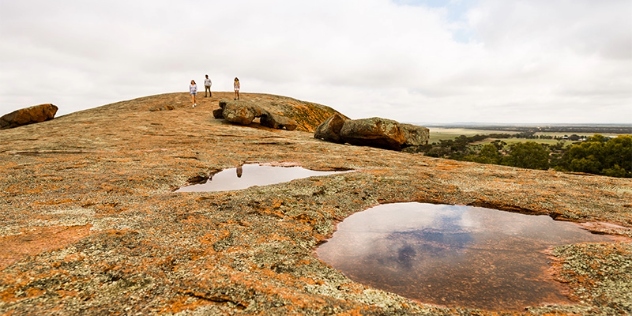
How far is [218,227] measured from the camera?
32.9 feet

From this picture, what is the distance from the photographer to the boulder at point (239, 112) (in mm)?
37500

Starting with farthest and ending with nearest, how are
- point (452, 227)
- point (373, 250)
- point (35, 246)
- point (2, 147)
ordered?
point (2, 147) → point (452, 227) → point (373, 250) → point (35, 246)

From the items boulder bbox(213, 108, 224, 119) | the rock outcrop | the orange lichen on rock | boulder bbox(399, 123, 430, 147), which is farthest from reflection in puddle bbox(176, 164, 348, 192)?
boulder bbox(213, 108, 224, 119)

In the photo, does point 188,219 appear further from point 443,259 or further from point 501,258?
point 501,258

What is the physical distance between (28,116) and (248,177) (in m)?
39.2

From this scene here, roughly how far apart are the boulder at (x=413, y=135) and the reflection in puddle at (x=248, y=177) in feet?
48.6

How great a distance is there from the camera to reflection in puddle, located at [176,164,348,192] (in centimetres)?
1548

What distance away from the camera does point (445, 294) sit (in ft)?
23.5

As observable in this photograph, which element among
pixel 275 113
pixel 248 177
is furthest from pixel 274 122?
pixel 248 177

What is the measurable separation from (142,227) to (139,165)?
10.1 m

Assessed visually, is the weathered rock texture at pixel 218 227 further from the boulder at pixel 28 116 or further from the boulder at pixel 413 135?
the boulder at pixel 28 116

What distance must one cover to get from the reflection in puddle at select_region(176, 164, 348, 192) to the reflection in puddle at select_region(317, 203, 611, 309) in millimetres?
6012

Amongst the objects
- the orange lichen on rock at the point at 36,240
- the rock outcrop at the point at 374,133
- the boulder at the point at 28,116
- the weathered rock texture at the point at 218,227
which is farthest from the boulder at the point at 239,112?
the orange lichen on rock at the point at 36,240

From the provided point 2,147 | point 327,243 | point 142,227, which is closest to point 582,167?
point 327,243
